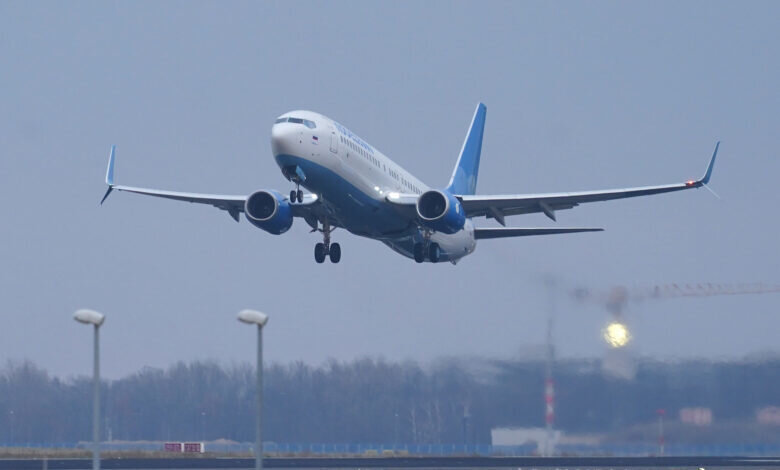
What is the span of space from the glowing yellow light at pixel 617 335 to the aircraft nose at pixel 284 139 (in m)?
16.4

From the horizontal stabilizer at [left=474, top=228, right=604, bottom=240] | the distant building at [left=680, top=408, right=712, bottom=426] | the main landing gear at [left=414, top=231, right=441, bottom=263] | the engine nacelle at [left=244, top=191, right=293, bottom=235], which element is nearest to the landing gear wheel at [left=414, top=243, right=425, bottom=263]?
the main landing gear at [left=414, top=231, right=441, bottom=263]

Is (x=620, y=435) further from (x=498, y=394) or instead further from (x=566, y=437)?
(x=498, y=394)

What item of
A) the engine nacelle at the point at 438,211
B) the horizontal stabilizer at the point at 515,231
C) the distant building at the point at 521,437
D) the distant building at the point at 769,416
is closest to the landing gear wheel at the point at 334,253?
the engine nacelle at the point at 438,211

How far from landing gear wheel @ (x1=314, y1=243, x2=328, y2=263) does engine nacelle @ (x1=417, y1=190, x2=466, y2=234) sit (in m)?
5.02

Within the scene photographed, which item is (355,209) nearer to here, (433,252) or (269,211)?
(269,211)

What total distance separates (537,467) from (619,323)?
680 centimetres

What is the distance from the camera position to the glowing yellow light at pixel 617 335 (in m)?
53.7

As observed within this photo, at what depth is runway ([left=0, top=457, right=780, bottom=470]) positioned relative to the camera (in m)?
51.3

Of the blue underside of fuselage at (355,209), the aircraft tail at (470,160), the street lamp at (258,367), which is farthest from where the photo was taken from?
the aircraft tail at (470,160)

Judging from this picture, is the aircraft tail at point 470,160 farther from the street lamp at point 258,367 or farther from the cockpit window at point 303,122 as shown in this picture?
the street lamp at point 258,367

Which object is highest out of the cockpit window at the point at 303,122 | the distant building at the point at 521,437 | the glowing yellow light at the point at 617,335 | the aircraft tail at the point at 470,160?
the aircraft tail at the point at 470,160

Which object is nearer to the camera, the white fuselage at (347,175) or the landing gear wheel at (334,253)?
the white fuselage at (347,175)

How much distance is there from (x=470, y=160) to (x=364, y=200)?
19602mm

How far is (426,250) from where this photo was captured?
52.0m
